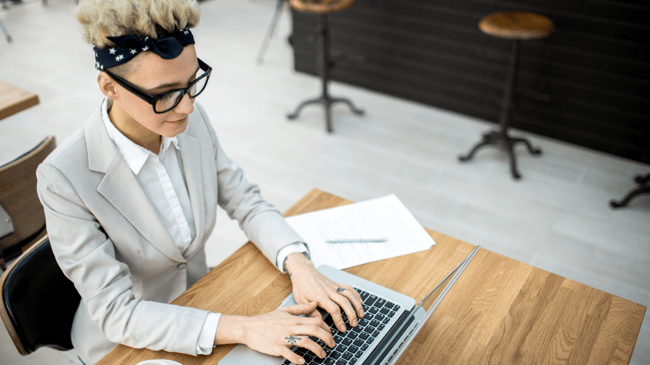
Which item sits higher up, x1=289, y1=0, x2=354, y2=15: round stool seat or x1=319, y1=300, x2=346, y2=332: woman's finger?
x1=319, y1=300, x2=346, y2=332: woman's finger

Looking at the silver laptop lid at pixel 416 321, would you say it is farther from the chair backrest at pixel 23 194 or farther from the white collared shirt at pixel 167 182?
the chair backrest at pixel 23 194

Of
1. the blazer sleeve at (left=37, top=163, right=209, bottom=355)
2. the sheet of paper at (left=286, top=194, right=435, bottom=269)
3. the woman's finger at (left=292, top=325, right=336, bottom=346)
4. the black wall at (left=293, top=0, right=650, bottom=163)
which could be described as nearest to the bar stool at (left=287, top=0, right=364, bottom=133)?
the black wall at (left=293, top=0, right=650, bottom=163)

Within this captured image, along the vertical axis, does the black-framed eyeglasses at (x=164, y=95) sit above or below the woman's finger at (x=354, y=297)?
above

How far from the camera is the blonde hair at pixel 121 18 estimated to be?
0.93 m

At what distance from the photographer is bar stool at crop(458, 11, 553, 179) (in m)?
2.65

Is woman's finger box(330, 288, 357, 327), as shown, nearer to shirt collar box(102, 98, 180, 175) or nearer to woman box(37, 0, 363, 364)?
woman box(37, 0, 363, 364)

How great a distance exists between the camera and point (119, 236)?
113cm

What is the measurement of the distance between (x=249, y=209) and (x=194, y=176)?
0.18 metres

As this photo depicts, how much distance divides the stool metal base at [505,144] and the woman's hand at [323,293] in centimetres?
218

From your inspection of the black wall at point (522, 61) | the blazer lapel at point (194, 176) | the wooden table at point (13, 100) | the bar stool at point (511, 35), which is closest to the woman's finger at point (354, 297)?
the blazer lapel at point (194, 176)

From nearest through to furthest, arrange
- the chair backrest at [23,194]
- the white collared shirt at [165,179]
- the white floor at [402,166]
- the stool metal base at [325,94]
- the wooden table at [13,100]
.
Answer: the white collared shirt at [165,179], the chair backrest at [23,194], the wooden table at [13,100], the white floor at [402,166], the stool metal base at [325,94]

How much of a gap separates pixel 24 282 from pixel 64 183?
305mm

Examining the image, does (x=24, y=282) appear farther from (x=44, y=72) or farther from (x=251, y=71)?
(x=44, y=72)

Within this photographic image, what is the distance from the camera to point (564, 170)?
10.1ft
